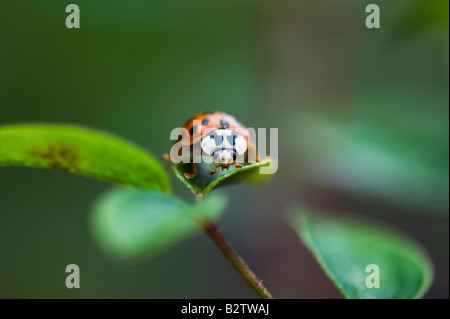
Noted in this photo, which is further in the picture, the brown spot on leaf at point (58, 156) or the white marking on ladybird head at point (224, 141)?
the white marking on ladybird head at point (224, 141)

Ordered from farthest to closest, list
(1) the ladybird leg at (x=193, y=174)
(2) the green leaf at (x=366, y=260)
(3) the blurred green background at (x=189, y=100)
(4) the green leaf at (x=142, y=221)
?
1. (3) the blurred green background at (x=189, y=100)
2. (2) the green leaf at (x=366, y=260)
3. (1) the ladybird leg at (x=193, y=174)
4. (4) the green leaf at (x=142, y=221)

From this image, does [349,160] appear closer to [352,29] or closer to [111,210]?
[352,29]

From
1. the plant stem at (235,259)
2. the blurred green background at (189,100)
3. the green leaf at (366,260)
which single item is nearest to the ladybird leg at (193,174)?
the plant stem at (235,259)

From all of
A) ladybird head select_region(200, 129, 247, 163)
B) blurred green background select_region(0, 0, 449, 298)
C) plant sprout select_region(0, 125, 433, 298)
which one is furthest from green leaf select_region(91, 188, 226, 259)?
blurred green background select_region(0, 0, 449, 298)

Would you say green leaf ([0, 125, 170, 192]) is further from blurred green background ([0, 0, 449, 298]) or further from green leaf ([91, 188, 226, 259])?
blurred green background ([0, 0, 449, 298])

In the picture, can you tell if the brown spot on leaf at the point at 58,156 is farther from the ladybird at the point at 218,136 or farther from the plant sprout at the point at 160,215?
the ladybird at the point at 218,136

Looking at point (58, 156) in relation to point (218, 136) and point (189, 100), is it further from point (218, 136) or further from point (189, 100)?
point (189, 100)
